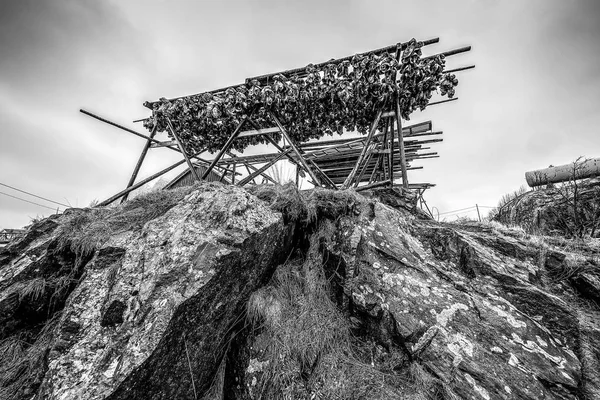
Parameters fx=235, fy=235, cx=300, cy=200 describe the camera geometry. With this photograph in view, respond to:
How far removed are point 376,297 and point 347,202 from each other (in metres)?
1.28

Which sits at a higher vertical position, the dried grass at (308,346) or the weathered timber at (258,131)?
the weathered timber at (258,131)

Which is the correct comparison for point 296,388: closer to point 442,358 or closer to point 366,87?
point 442,358

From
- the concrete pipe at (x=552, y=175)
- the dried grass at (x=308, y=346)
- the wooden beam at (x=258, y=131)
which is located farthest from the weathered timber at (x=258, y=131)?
the concrete pipe at (x=552, y=175)

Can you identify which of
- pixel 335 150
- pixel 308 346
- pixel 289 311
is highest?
pixel 335 150

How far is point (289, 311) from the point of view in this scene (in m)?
2.56

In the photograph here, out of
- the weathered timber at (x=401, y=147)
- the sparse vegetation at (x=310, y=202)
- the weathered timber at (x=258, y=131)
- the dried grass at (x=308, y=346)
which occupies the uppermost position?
the weathered timber at (x=258, y=131)

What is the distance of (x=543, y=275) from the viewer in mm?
2645

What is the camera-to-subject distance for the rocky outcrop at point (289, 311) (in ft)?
6.32

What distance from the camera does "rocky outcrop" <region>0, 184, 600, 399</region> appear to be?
1.93m

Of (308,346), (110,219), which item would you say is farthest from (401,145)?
(110,219)

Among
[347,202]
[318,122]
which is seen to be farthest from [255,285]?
[318,122]

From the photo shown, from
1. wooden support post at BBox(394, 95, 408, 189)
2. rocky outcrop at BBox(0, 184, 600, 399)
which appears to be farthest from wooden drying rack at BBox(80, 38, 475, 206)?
rocky outcrop at BBox(0, 184, 600, 399)

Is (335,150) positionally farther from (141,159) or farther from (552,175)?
(552,175)

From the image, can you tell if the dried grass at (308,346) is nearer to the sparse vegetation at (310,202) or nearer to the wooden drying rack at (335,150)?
the sparse vegetation at (310,202)
